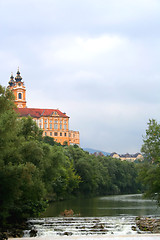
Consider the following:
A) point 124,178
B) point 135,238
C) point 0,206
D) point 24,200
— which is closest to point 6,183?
point 0,206

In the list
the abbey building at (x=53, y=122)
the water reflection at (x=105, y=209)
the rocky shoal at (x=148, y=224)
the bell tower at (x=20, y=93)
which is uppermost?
the bell tower at (x=20, y=93)

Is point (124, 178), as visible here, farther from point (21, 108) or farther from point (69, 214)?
point (21, 108)

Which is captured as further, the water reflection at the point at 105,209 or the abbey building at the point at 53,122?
the abbey building at the point at 53,122

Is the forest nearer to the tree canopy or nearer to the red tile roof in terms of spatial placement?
the tree canopy

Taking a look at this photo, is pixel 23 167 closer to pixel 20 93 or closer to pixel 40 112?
pixel 40 112

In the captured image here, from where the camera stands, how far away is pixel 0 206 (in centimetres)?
2172

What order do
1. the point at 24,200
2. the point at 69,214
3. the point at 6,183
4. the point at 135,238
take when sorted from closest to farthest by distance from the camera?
1. the point at 135,238
2. the point at 6,183
3. the point at 24,200
4. the point at 69,214

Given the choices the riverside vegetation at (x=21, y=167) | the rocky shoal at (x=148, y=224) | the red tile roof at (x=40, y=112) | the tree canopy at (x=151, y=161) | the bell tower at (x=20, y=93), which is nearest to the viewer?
the riverside vegetation at (x=21, y=167)

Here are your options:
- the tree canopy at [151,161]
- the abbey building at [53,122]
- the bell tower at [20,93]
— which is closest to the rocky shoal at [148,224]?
the tree canopy at [151,161]

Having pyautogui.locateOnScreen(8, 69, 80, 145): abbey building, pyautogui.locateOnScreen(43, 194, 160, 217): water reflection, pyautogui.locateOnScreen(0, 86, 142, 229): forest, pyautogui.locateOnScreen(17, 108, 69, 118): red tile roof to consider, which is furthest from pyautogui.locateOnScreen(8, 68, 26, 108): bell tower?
pyautogui.locateOnScreen(43, 194, 160, 217): water reflection

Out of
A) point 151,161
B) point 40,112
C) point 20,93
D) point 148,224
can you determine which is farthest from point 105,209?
point 20,93

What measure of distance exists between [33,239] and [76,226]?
4006 mm

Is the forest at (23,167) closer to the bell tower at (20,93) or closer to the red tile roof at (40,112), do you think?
the red tile roof at (40,112)

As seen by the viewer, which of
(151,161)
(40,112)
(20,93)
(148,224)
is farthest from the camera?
(20,93)
